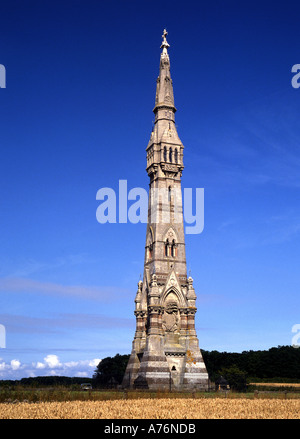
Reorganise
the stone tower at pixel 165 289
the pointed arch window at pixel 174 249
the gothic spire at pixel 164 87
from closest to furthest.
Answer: the stone tower at pixel 165 289, the pointed arch window at pixel 174 249, the gothic spire at pixel 164 87

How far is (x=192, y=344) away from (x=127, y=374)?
36.0 feet

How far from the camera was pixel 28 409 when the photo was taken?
26.4 meters

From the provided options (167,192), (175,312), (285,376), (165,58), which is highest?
(165,58)

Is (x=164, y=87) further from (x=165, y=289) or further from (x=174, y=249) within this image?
(x=165, y=289)

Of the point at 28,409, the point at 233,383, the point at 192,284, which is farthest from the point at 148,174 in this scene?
the point at 28,409

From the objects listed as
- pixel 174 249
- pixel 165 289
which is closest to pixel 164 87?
pixel 174 249

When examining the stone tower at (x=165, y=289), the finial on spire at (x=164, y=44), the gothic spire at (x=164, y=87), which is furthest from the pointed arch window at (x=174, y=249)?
the finial on spire at (x=164, y=44)

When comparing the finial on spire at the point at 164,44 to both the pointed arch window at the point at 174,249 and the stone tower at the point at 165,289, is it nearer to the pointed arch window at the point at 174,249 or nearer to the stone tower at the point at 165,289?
the stone tower at the point at 165,289

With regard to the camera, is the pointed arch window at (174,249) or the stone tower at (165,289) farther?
the pointed arch window at (174,249)

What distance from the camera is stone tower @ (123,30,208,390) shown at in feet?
211

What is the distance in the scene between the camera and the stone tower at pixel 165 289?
6444 centimetres

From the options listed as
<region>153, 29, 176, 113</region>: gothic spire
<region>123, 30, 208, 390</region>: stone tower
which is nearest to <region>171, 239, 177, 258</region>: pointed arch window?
<region>123, 30, 208, 390</region>: stone tower

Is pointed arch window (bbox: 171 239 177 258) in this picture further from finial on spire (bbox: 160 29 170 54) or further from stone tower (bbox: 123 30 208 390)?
A: finial on spire (bbox: 160 29 170 54)
